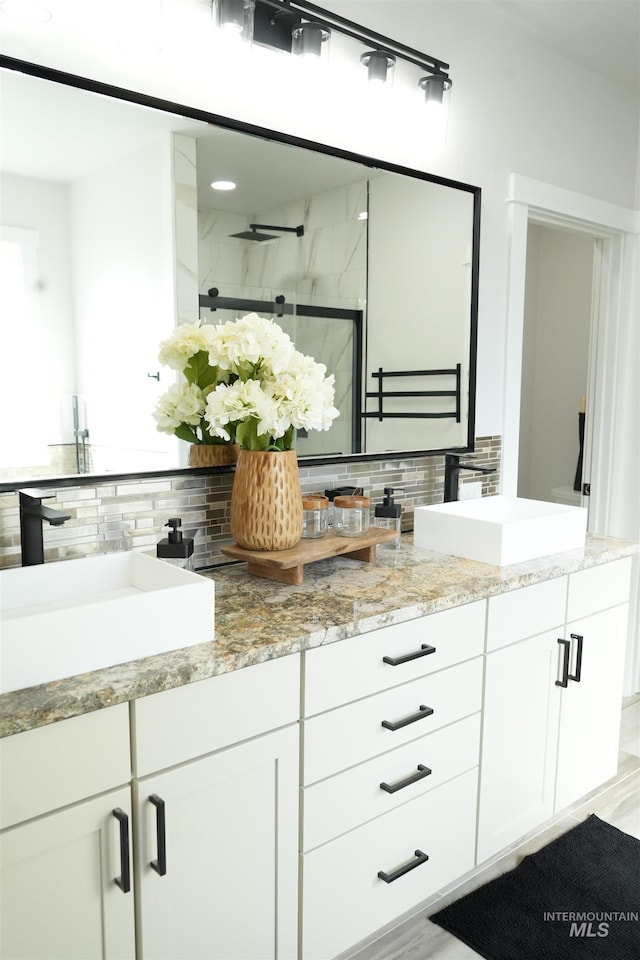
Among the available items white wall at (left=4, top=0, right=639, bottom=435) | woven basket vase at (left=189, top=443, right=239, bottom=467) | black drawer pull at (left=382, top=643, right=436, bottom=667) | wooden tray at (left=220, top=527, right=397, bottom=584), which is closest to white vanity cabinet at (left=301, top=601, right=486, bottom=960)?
black drawer pull at (left=382, top=643, right=436, bottom=667)

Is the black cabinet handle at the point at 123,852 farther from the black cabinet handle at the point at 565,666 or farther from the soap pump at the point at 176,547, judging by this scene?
the black cabinet handle at the point at 565,666

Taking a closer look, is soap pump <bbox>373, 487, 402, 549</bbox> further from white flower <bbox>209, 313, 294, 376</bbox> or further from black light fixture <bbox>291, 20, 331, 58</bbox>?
black light fixture <bbox>291, 20, 331, 58</bbox>

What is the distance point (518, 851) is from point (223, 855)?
1.24 m

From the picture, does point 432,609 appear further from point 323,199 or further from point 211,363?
point 323,199

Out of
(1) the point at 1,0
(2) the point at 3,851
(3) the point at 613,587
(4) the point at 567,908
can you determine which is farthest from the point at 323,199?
(4) the point at 567,908

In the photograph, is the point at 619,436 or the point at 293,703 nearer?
the point at 293,703

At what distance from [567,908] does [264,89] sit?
2359 millimetres

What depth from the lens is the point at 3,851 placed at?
3.57ft

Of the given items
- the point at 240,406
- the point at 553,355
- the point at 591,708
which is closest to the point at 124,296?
the point at 240,406

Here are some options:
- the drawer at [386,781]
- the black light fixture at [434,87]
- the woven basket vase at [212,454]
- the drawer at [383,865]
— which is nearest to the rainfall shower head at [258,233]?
the woven basket vase at [212,454]

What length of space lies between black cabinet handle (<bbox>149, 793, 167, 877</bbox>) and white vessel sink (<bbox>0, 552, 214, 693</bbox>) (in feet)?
0.80

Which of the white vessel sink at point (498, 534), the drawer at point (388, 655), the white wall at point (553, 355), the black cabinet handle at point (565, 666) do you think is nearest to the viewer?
the drawer at point (388, 655)

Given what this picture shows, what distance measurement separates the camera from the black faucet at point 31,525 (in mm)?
1472

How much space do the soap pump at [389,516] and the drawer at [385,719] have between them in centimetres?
46
